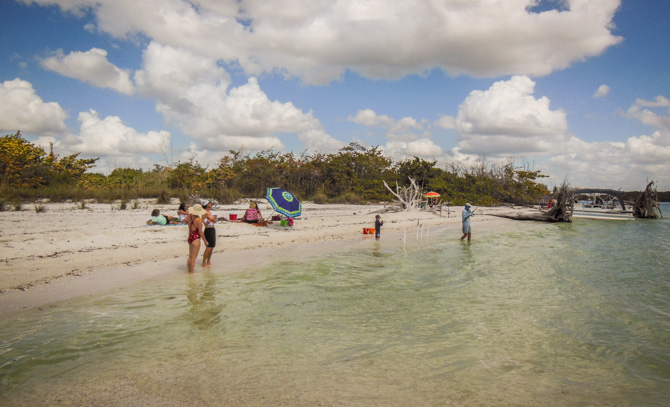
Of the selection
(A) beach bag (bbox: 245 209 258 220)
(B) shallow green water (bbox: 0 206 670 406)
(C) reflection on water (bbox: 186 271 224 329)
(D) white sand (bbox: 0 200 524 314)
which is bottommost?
(B) shallow green water (bbox: 0 206 670 406)

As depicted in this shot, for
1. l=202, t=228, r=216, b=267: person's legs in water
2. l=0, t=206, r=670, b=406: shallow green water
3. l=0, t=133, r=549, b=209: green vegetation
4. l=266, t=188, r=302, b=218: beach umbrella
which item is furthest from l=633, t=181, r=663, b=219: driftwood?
l=202, t=228, r=216, b=267: person's legs in water

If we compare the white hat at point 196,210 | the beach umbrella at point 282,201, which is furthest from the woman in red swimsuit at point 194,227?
the beach umbrella at point 282,201

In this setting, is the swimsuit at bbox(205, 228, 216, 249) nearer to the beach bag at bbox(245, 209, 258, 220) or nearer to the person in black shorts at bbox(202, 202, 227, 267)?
the person in black shorts at bbox(202, 202, 227, 267)

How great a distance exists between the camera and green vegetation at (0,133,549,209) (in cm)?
2206

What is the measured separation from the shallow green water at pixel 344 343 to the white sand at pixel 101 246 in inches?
40.8

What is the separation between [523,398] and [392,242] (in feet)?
40.1

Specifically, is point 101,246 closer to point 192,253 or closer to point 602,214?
point 192,253

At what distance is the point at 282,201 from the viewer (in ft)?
49.8

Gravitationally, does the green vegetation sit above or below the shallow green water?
above

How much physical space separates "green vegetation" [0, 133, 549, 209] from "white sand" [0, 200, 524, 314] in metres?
3.93

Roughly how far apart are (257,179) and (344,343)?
2703 cm

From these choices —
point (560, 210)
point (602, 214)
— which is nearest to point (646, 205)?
point (602, 214)

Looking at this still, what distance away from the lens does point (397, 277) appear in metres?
10.1

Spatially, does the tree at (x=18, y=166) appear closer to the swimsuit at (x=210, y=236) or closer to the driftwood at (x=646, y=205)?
the swimsuit at (x=210, y=236)
